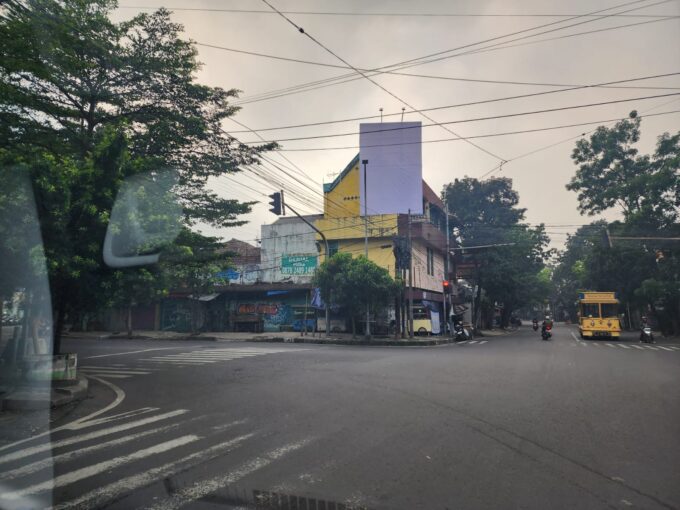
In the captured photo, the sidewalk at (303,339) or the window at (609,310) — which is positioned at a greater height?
the window at (609,310)

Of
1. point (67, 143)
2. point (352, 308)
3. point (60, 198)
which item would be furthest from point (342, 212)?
point (60, 198)

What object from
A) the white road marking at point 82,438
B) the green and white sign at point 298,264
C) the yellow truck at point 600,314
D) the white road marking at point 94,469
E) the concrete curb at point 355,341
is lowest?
the concrete curb at point 355,341

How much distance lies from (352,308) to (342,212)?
→ 10.3m

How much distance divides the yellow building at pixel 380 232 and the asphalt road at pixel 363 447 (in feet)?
70.8

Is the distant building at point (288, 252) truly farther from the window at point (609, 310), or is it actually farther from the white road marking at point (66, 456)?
the white road marking at point (66, 456)

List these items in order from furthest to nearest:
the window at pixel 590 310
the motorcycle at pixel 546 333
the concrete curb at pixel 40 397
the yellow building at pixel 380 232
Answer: the yellow building at pixel 380 232
the window at pixel 590 310
the motorcycle at pixel 546 333
the concrete curb at pixel 40 397

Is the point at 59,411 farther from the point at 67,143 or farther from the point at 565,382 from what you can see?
the point at 565,382

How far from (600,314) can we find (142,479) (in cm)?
3117

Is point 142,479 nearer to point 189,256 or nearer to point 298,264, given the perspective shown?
point 189,256

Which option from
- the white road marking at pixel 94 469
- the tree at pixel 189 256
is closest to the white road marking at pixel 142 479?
the white road marking at pixel 94 469

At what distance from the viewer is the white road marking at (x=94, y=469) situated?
13.8ft

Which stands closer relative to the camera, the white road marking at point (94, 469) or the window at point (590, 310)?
the white road marking at point (94, 469)

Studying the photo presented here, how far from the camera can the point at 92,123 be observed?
14.8 metres

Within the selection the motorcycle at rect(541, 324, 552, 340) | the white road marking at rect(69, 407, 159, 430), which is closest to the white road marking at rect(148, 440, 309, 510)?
the white road marking at rect(69, 407, 159, 430)
